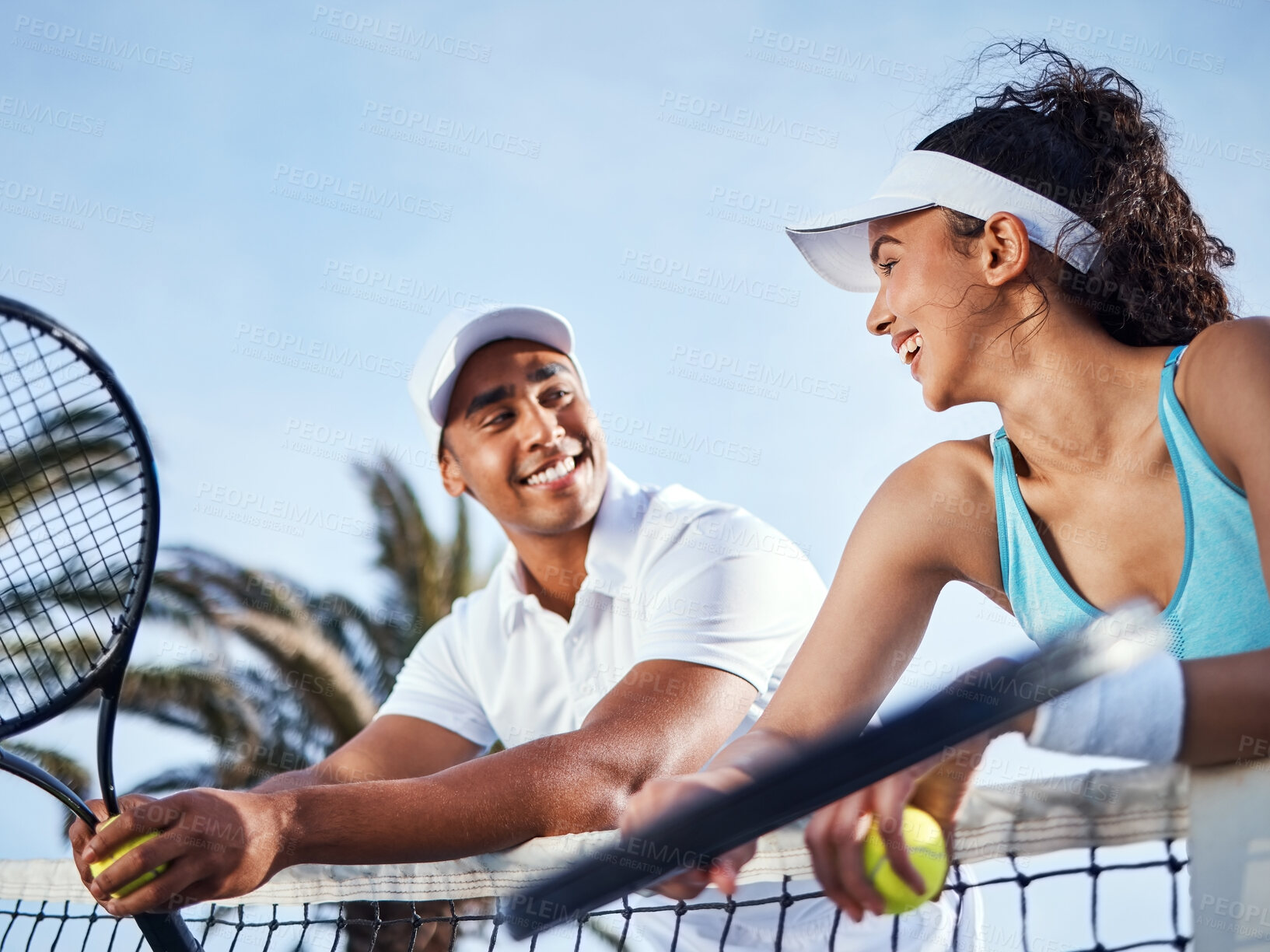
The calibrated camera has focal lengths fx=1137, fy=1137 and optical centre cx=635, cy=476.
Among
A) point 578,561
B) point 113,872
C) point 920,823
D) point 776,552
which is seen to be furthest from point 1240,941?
point 578,561

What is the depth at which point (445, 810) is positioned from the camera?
211 cm

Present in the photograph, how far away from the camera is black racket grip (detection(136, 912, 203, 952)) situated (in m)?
1.92

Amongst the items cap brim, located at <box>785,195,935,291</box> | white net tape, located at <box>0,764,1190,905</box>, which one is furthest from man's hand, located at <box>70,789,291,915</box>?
cap brim, located at <box>785,195,935,291</box>

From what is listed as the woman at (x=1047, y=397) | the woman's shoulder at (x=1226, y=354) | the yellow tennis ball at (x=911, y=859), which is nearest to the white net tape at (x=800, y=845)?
the yellow tennis ball at (x=911, y=859)

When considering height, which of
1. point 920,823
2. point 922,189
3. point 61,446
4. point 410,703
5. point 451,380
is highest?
point 451,380

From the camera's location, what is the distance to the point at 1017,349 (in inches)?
73.3

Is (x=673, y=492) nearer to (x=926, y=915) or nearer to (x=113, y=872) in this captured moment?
(x=926, y=915)

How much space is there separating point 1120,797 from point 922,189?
1.07 metres

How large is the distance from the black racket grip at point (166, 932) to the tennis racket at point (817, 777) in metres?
1.09

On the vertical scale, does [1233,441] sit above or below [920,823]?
above

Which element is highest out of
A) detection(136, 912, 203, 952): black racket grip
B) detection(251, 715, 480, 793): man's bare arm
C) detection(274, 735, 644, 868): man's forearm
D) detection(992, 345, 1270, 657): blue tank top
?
detection(992, 345, 1270, 657): blue tank top

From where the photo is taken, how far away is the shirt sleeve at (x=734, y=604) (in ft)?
8.51

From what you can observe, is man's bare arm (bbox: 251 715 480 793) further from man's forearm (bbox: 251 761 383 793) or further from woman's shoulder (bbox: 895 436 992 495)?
woman's shoulder (bbox: 895 436 992 495)

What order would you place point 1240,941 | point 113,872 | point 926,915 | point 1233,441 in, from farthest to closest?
1. point 926,915
2. point 113,872
3. point 1233,441
4. point 1240,941
